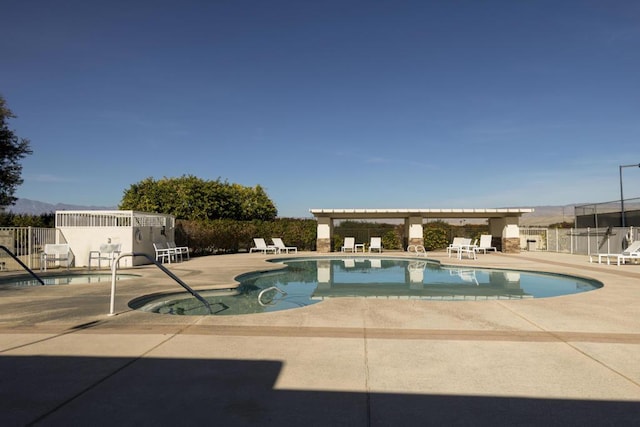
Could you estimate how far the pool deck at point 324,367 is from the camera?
264 centimetres

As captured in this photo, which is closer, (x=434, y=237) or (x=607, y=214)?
(x=607, y=214)

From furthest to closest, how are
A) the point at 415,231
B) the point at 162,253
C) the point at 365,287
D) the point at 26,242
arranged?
the point at 415,231, the point at 162,253, the point at 26,242, the point at 365,287

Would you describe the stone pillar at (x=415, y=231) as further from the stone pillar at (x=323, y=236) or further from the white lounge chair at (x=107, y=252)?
the white lounge chair at (x=107, y=252)

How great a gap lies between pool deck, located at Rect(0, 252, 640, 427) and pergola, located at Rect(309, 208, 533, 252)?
15367mm

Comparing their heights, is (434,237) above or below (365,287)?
above

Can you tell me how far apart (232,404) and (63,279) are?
10624 millimetres

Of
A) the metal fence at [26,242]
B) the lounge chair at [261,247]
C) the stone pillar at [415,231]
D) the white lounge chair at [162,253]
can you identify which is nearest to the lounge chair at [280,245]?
the lounge chair at [261,247]

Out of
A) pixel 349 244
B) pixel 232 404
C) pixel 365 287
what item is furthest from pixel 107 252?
pixel 349 244

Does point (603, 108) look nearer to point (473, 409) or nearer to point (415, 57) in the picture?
point (415, 57)

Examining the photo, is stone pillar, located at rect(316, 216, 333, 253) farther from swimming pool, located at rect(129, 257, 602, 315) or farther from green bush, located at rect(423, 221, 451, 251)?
swimming pool, located at rect(129, 257, 602, 315)

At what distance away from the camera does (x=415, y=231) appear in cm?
2202

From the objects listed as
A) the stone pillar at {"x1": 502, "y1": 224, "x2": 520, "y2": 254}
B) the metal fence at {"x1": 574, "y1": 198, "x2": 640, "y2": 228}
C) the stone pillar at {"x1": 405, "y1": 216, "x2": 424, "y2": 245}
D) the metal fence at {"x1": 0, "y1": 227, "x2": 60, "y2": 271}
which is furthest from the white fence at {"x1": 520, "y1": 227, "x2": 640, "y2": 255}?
the metal fence at {"x1": 0, "y1": 227, "x2": 60, "y2": 271}

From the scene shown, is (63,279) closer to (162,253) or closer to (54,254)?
(54,254)

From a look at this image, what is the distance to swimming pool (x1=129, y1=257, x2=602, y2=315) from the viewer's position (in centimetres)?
755
